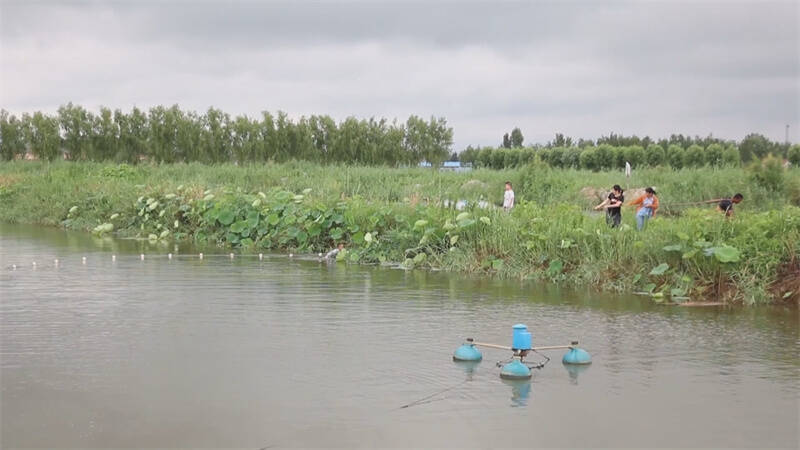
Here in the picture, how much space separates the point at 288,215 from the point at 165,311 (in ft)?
26.1

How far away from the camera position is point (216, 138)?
120 feet

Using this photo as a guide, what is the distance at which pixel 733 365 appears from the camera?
816 centimetres

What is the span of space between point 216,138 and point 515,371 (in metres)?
30.7

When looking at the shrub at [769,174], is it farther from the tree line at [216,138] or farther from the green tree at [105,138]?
the green tree at [105,138]

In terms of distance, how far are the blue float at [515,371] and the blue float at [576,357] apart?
1.92 feet

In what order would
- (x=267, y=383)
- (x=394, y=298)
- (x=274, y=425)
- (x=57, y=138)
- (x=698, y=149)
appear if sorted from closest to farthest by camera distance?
(x=274, y=425) → (x=267, y=383) → (x=394, y=298) → (x=57, y=138) → (x=698, y=149)

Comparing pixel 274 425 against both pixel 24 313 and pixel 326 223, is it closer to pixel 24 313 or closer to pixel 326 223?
pixel 24 313

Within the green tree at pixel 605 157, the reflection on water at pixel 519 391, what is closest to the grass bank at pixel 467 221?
the reflection on water at pixel 519 391

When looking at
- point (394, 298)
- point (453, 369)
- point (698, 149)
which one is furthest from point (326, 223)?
point (698, 149)

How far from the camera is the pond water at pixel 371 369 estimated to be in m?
6.18

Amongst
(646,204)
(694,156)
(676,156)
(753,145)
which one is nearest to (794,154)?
(753,145)

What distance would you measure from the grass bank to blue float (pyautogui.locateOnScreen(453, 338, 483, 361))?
4680 mm

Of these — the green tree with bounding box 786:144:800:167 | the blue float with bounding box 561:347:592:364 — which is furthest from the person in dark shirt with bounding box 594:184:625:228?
the green tree with bounding box 786:144:800:167

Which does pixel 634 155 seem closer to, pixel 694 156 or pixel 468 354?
pixel 694 156
